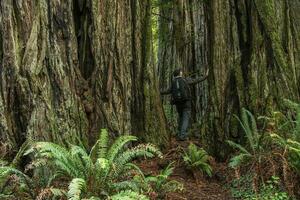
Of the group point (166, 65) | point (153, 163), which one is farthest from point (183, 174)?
point (166, 65)

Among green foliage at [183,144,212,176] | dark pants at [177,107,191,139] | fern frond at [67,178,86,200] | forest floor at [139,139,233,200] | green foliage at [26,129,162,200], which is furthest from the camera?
dark pants at [177,107,191,139]

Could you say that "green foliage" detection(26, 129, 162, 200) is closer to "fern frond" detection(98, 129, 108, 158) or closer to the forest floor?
"fern frond" detection(98, 129, 108, 158)

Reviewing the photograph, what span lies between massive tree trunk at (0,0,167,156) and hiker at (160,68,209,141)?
1.43 metres

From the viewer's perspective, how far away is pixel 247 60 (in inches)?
319

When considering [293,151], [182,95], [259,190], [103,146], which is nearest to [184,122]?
[182,95]

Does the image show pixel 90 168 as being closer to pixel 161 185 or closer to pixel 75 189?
pixel 75 189

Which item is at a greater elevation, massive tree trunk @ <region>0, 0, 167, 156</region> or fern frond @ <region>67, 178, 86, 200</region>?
massive tree trunk @ <region>0, 0, 167, 156</region>

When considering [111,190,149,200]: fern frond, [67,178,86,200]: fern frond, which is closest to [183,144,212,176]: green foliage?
[111,190,149,200]: fern frond

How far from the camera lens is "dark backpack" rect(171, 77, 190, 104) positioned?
400 inches

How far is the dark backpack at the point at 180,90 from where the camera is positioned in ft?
33.3

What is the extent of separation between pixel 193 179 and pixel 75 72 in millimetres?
2429

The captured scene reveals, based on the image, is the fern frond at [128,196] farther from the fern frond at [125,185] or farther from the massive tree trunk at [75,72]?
the massive tree trunk at [75,72]

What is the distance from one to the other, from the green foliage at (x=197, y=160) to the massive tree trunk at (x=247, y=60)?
66cm

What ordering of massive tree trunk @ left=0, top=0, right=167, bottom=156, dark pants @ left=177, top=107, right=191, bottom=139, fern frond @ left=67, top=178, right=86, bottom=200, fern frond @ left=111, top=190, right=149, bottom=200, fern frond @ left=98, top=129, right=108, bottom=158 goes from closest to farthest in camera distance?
fern frond @ left=67, top=178, right=86, bottom=200
fern frond @ left=111, top=190, right=149, bottom=200
fern frond @ left=98, top=129, right=108, bottom=158
massive tree trunk @ left=0, top=0, right=167, bottom=156
dark pants @ left=177, top=107, right=191, bottom=139
